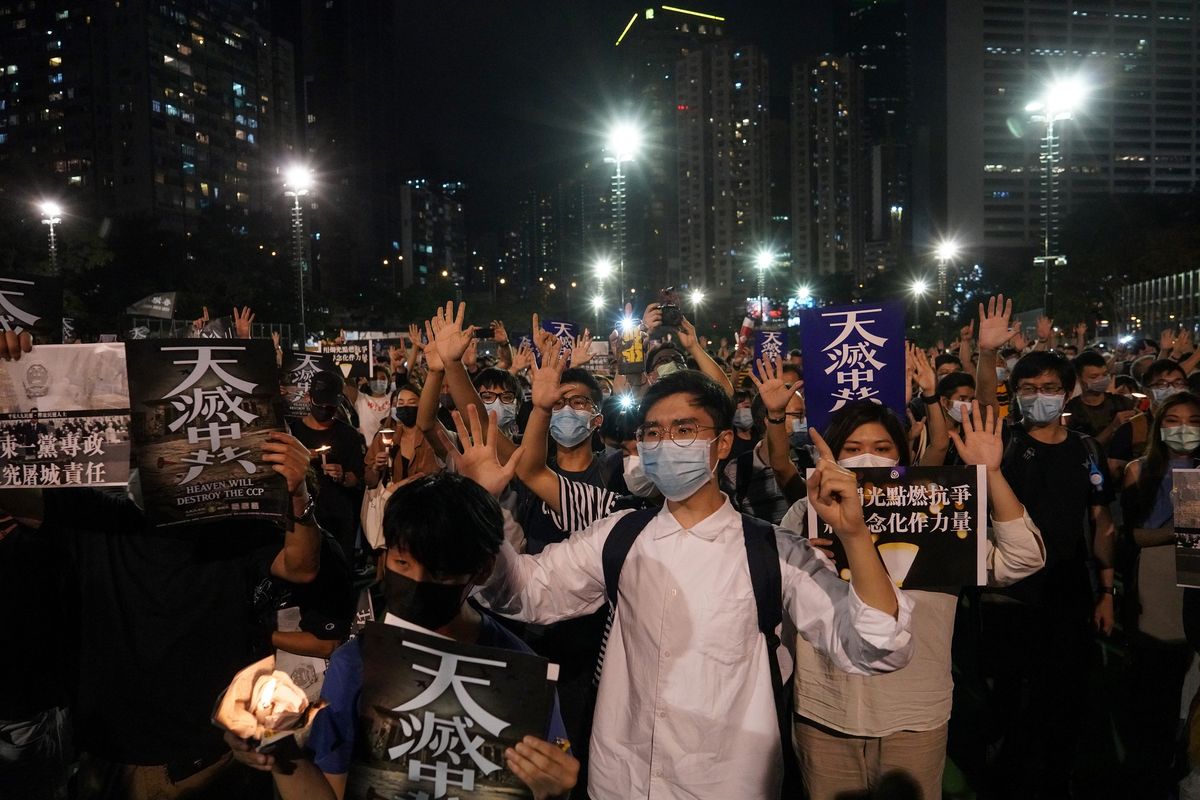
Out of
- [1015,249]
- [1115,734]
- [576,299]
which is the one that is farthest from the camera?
[576,299]

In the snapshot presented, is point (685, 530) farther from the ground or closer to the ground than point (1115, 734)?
farther from the ground

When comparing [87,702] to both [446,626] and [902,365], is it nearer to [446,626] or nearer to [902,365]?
[446,626]

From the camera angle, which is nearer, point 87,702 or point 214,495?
point 214,495

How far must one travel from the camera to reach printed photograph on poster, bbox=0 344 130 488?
3209mm

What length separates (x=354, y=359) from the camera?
47.2 feet

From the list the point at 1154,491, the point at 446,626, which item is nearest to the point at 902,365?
the point at 1154,491

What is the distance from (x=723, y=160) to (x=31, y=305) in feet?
386

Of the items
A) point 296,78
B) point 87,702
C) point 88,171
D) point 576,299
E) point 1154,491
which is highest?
point 296,78

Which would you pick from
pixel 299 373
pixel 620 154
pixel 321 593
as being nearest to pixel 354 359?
pixel 299 373

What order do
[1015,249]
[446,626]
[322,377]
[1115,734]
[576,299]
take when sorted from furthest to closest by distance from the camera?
1. [576,299]
2. [1015,249]
3. [322,377]
4. [1115,734]
5. [446,626]

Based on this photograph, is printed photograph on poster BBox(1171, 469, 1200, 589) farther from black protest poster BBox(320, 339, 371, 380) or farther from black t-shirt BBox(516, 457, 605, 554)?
black protest poster BBox(320, 339, 371, 380)

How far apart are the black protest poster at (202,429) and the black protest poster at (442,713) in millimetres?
1012

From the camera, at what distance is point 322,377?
21.4 ft

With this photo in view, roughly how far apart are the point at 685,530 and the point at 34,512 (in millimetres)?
2508
